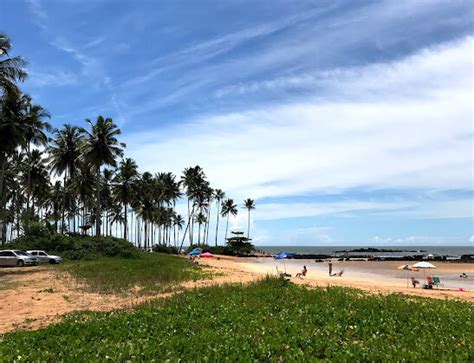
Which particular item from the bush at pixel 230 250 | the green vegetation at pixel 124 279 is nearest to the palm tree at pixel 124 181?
the bush at pixel 230 250

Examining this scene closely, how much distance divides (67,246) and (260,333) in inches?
1527

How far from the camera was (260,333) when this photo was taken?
29.0 ft

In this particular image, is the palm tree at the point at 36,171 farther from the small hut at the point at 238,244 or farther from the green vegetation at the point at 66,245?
the small hut at the point at 238,244

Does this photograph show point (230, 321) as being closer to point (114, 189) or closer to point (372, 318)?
point (372, 318)

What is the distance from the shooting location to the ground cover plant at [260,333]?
7.31 meters

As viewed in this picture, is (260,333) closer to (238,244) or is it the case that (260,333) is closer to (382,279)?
(382,279)

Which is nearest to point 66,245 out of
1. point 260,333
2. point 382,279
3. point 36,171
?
point 36,171

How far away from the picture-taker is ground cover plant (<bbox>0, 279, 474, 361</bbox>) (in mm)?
7312

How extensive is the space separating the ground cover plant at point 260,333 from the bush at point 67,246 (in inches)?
1208

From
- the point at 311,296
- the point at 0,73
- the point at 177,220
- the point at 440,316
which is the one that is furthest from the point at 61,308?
the point at 177,220

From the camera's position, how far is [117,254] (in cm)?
4472

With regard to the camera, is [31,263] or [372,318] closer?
[372,318]

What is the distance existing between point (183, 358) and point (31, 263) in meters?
32.8

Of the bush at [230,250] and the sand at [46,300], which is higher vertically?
the sand at [46,300]
